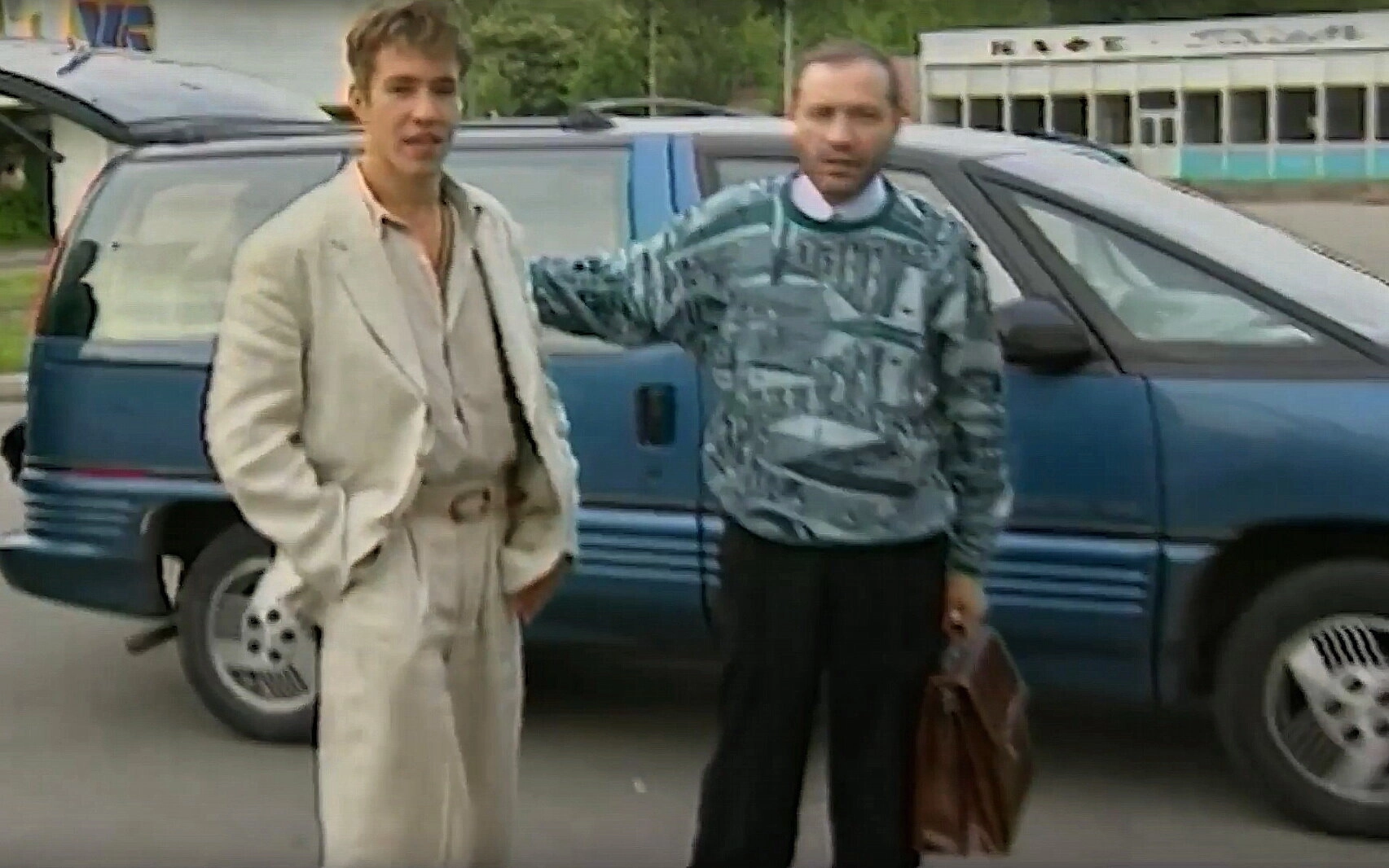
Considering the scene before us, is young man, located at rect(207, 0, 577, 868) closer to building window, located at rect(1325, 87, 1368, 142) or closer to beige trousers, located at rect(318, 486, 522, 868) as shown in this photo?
beige trousers, located at rect(318, 486, 522, 868)

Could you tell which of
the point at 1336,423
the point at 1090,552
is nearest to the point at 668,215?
the point at 1090,552

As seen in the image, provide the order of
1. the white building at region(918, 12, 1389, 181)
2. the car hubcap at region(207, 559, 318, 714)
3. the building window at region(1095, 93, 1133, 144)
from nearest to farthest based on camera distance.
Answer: the car hubcap at region(207, 559, 318, 714) < the white building at region(918, 12, 1389, 181) < the building window at region(1095, 93, 1133, 144)

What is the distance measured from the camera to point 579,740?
20.5 feet

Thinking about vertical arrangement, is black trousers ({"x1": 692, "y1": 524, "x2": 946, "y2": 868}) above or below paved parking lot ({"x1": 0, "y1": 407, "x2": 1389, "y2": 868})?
above

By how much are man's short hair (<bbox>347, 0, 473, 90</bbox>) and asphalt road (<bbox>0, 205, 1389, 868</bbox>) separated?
2495mm

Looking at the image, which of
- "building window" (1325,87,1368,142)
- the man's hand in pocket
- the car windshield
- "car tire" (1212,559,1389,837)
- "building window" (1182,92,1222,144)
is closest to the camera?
the man's hand in pocket

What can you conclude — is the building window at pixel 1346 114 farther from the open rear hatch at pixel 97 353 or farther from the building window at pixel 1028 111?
the open rear hatch at pixel 97 353

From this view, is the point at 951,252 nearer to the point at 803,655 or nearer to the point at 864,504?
the point at 864,504

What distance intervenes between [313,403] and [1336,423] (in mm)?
2683

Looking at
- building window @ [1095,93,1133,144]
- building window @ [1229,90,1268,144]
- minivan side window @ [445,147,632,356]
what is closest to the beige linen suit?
minivan side window @ [445,147,632,356]

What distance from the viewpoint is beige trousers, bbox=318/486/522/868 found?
3.28m

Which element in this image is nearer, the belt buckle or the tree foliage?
the belt buckle

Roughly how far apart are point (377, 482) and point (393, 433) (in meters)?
0.08

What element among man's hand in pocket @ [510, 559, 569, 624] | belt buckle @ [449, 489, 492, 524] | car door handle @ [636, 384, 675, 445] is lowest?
man's hand in pocket @ [510, 559, 569, 624]
